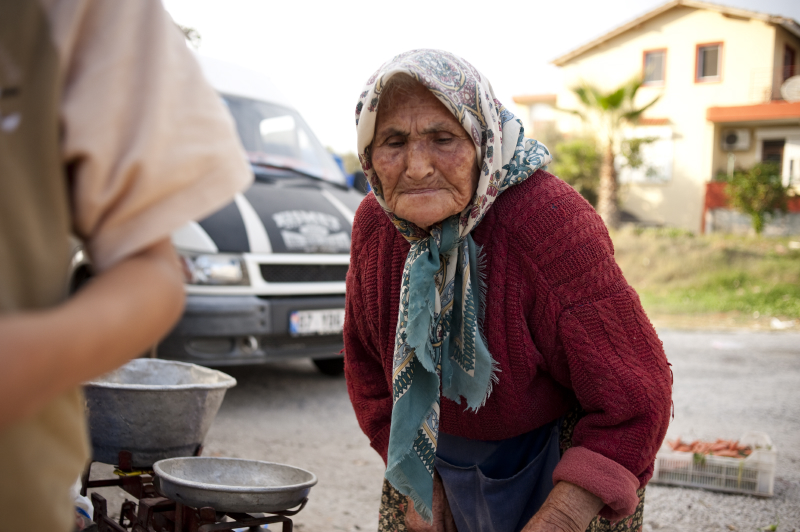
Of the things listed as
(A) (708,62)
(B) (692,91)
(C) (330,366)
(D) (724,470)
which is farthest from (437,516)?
(A) (708,62)

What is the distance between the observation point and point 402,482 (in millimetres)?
2000

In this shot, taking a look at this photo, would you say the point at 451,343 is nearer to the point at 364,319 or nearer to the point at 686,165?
the point at 364,319

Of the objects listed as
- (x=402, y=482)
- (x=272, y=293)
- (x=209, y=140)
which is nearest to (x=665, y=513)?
(x=402, y=482)

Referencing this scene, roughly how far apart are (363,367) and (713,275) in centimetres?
1271

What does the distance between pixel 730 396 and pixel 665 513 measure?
9.74 feet

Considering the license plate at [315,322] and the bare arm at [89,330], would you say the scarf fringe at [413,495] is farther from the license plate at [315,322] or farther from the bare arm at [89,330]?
the license plate at [315,322]

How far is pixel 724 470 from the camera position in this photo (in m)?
3.76

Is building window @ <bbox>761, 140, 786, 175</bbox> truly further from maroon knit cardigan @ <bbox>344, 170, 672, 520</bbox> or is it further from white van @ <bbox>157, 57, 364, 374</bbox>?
maroon knit cardigan @ <bbox>344, 170, 672, 520</bbox>

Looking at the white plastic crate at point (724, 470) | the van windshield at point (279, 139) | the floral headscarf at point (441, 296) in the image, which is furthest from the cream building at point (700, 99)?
the floral headscarf at point (441, 296)

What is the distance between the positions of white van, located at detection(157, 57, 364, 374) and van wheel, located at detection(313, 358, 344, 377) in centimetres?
92

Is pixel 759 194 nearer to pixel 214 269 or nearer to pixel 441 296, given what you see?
pixel 214 269

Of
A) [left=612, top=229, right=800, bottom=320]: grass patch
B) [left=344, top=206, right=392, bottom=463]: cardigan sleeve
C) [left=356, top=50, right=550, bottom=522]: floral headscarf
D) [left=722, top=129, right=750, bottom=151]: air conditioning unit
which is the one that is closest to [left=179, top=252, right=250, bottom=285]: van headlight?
[left=344, top=206, right=392, bottom=463]: cardigan sleeve

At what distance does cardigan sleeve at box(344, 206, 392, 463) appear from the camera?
7.44ft

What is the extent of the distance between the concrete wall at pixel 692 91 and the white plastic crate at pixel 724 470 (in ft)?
70.3
